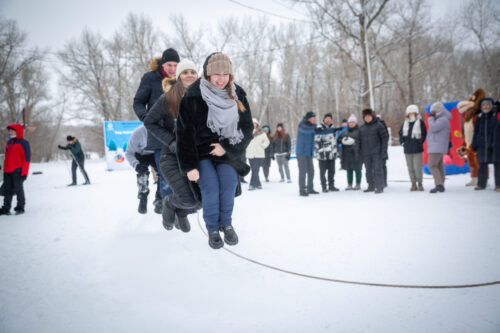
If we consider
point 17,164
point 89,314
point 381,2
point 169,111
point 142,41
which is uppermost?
point 142,41

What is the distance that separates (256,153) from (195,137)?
6.38 meters

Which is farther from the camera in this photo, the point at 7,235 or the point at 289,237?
the point at 7,235

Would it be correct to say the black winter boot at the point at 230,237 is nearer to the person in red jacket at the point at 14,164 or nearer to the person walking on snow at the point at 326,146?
the person walking on snow at the point at 326,146

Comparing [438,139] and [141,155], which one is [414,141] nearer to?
[438,139]

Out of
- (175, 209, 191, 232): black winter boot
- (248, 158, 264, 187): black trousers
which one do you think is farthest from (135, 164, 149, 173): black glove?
(248, 158, 264, 187): black trousers

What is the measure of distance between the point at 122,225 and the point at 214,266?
8.26 feet

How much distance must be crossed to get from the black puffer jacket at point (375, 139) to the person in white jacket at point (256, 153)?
10.3 feet

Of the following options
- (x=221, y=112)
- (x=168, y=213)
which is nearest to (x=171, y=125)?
(x=221, y=112)

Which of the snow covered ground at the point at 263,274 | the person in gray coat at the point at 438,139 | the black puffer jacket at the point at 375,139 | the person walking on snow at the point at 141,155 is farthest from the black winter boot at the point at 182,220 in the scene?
the person in gray coat at the point at 438,139

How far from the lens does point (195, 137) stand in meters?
2.55

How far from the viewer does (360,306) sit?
2018 millimetres

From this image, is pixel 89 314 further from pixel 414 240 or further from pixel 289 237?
pixel 414 240

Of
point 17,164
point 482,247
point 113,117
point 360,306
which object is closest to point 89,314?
point 360,306

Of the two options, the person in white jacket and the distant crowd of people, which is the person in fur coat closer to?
the distant crowd of people
